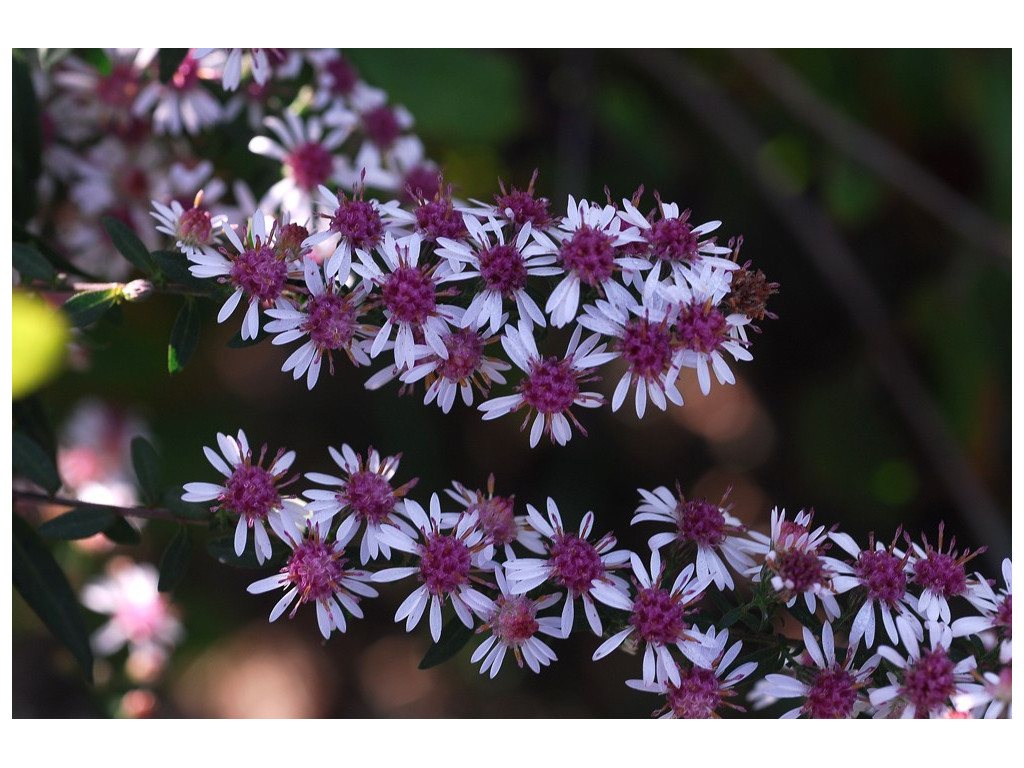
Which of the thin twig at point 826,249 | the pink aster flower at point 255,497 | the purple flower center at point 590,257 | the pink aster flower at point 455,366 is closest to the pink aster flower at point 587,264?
the purple flower center at point 590,257

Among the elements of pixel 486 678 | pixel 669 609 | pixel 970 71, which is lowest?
pixel 669 609

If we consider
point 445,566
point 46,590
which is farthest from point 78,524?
point 445,566

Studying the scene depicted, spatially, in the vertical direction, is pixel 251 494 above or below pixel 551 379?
below

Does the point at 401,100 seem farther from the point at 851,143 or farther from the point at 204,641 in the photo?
the point at 204,641

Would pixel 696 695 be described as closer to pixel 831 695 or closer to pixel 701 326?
pixel 831 695
